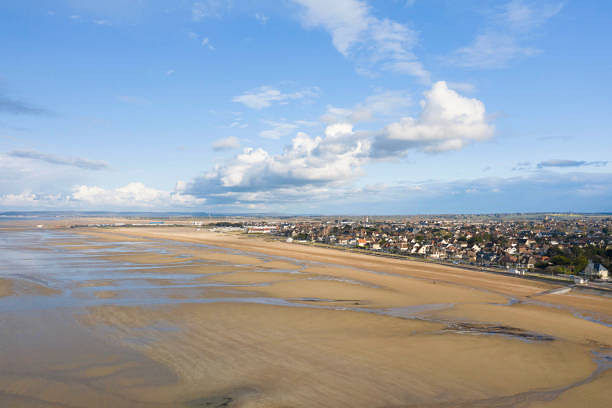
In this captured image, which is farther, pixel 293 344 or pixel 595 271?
pixel 595 271

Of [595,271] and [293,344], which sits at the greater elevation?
[293,344]

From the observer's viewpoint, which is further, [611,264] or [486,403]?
[611,264]

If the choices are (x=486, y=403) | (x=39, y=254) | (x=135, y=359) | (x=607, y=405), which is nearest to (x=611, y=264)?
(x=607, y=405)

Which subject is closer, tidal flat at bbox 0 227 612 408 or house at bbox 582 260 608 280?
tidal flat at bbox 0 227 612 408

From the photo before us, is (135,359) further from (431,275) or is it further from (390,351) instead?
(431,275)
